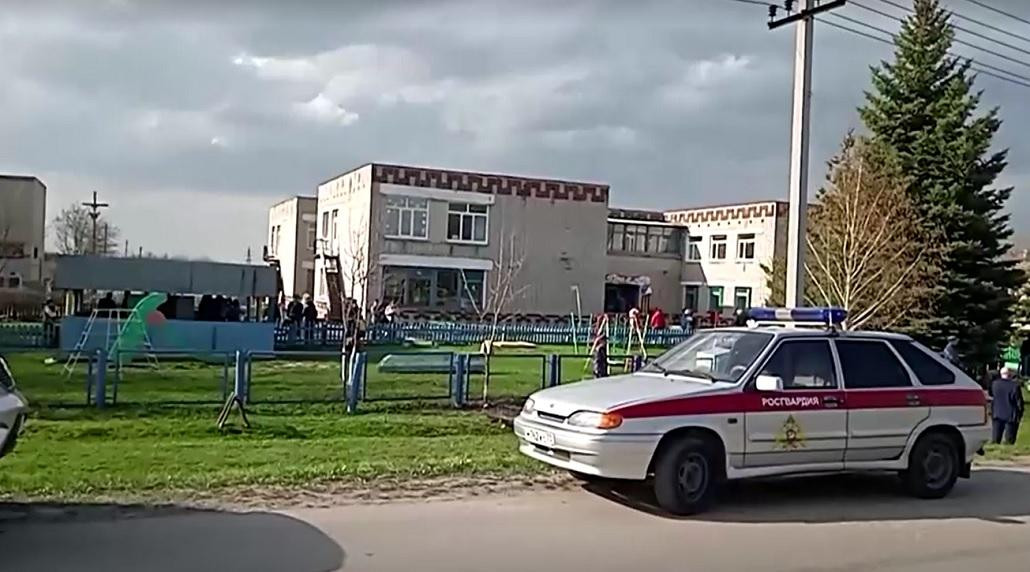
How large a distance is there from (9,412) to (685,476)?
5.32m

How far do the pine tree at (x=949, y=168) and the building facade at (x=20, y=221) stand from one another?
29.5 meters

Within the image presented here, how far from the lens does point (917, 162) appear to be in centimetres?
2830

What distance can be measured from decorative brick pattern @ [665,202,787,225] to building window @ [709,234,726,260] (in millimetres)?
961

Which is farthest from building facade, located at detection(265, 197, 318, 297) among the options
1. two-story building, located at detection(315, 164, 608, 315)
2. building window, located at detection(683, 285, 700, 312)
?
building window, located at detection(683, 285, 700, 312)

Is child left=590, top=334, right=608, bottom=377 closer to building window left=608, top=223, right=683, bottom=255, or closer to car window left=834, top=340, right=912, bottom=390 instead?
car window left=834, top=340, right=912, bottom=390

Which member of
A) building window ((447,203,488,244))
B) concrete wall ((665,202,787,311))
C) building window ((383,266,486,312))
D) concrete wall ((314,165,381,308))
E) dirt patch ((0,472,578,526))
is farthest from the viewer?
concrete wall ((665,202,787,311))

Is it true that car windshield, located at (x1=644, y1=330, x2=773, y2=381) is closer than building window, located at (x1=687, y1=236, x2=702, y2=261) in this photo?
Yes

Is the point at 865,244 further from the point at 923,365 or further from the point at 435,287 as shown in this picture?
the point at 435,287

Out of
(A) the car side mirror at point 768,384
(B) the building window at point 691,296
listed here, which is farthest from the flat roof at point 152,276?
(B) the building window at point 691,296

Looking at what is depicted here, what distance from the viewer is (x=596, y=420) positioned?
9203 millimetres

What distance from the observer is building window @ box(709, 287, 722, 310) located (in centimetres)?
6028

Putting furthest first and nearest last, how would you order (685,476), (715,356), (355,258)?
(355,258) < (715,356) < (685,476)

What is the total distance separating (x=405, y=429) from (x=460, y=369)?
2963mm

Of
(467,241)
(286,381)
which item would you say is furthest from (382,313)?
(286,381)
